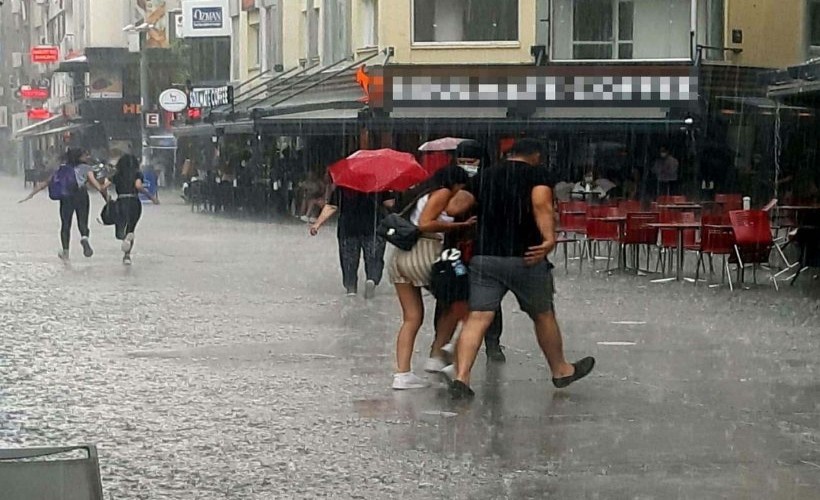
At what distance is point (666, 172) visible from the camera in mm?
32969

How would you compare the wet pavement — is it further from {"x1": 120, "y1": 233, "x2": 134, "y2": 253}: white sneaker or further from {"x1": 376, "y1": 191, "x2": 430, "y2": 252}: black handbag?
{"x1": 120, "y1": 233, "x2": 134, "y2": 253}: white sneaker

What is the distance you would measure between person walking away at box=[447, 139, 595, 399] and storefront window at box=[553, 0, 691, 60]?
24.6 m

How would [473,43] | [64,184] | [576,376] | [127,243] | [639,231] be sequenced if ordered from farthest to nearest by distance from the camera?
[473,43]
[64,184]
[127,243]
[639,231]
[576,376]

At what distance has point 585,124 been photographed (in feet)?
111

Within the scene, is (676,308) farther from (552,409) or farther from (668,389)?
(552,409)

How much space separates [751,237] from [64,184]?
32.9 ft

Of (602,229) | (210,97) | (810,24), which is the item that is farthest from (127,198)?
(210,97)

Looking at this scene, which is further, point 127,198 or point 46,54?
point 46,54

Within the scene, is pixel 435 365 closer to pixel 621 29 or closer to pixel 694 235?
pixel 694 235

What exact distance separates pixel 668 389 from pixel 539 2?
976 inches

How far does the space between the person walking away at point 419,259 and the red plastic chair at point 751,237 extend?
27.2ft

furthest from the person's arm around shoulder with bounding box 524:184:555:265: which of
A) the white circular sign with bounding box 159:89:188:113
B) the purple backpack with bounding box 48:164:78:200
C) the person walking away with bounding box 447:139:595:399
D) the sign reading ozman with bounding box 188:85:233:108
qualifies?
the white circular sign with bounding box 159:89:188:113

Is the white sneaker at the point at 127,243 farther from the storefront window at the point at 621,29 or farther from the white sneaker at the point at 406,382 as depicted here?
the storefront window at the point at 621,29

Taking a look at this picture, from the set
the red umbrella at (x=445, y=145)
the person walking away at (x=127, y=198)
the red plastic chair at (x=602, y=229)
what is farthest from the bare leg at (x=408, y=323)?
the person walking away at (x=127, y=198)
